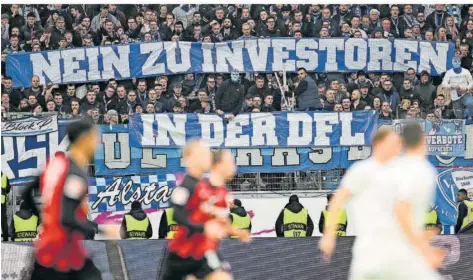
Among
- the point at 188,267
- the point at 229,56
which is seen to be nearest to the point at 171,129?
the point at 229,56

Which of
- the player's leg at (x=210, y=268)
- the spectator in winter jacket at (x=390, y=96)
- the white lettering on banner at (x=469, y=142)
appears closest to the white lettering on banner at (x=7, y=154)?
the spectator in winter jacket at (x=390, y=96)

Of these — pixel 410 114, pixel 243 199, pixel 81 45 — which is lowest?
pixel 243 199

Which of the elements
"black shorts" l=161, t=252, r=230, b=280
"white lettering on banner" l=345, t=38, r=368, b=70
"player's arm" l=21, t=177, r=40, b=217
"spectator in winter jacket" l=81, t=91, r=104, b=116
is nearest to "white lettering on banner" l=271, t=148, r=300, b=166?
"white lettering on banner" l=345, t=38, r=368, b=70

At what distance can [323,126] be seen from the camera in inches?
645

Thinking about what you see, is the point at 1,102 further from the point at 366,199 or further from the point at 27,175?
the point at 366,199

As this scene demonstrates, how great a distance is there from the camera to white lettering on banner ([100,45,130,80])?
17.0 meters

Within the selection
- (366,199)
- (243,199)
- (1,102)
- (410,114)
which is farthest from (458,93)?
(366,199)

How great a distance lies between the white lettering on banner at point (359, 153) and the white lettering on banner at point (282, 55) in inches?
59.0

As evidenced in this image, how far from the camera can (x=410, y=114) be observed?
16266mm

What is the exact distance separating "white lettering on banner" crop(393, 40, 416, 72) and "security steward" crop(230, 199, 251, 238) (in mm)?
3263

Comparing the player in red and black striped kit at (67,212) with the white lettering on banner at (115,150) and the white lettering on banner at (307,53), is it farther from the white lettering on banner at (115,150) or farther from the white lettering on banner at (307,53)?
A: the white lettering on banner at (307,53)

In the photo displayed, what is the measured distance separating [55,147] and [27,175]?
551 millimetres

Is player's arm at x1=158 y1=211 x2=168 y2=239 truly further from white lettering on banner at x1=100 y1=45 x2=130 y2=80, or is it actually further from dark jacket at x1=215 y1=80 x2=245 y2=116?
white lettering on banner at x1=100 y1=45 x2=130 y2=80

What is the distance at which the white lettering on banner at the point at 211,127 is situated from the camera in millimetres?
16266
